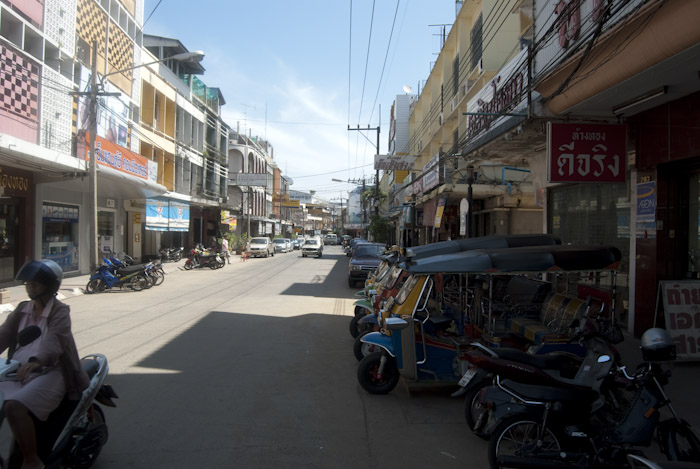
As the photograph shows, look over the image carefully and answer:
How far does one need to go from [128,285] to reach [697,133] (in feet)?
51.9

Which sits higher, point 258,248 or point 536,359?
point 536,359

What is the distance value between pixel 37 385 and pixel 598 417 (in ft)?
14.8

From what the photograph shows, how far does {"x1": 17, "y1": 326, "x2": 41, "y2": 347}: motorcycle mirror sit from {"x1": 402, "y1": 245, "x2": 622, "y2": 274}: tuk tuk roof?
3.95 meters

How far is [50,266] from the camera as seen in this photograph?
3479 mm

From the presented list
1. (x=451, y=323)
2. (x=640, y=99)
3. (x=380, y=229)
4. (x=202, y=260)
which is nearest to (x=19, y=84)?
(x=202, y=260)

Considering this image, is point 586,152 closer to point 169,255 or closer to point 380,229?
point 169,255

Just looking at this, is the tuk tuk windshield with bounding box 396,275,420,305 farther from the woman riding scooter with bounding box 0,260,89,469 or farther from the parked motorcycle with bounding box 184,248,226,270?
the parked motorcycle with bounding box 184,248,226,270

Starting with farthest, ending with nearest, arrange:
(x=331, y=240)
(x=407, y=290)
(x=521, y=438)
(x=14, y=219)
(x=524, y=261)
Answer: (x=331, y=240) < (x=14, y=219) < (x=407, y=290) < (x=524, y=261) < (x=521, y=438)

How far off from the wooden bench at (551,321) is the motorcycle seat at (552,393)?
2.10m

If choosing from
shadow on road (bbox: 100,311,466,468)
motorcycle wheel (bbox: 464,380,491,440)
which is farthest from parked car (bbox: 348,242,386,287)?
motorcycle wheel (bbox: 464,380,491,440)

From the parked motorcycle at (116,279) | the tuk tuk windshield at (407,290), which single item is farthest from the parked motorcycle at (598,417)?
the parked motorcycle at (116,279)

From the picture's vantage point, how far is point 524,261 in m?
5.76

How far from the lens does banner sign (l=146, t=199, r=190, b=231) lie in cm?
2412

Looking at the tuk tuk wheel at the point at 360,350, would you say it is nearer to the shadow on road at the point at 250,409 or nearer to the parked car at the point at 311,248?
the shadow on road at the point at 250,409
